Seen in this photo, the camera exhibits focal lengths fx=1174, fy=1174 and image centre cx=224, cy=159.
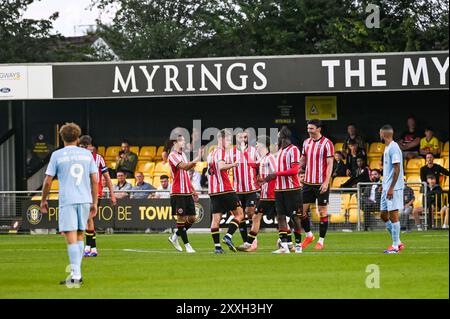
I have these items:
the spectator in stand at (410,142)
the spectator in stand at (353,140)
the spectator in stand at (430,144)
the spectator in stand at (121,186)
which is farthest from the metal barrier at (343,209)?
the spectator in stand at (121,186)

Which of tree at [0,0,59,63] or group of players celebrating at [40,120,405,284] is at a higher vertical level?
tree at [0,0,59,63]

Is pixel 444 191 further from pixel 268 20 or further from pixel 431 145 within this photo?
pixel 268 20

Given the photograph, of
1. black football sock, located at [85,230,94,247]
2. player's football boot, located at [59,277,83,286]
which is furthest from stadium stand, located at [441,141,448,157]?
player's football boot, located at [59,277,83,286]

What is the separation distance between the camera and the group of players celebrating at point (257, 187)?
20.4 meters

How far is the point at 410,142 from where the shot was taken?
3186 centimetres

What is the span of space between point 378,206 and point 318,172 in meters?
7.66

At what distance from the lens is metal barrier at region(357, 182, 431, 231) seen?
28250 mm

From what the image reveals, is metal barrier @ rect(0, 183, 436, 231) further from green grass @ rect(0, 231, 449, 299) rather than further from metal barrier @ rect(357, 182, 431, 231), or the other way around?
green grass @ rect(0, 231, 449, 299)

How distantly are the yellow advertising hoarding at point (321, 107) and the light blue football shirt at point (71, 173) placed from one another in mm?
19432

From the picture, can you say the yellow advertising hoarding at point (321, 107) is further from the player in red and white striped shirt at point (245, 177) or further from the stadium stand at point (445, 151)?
the player in red and white striped shirt at point (245, 177)

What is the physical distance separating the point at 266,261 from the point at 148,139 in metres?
17.5

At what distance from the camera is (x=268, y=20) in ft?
161

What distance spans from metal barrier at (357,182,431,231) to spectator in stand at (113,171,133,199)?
5949 millimetres

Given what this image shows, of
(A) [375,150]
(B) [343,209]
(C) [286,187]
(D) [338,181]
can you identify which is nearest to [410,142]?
(A) [375,150]
